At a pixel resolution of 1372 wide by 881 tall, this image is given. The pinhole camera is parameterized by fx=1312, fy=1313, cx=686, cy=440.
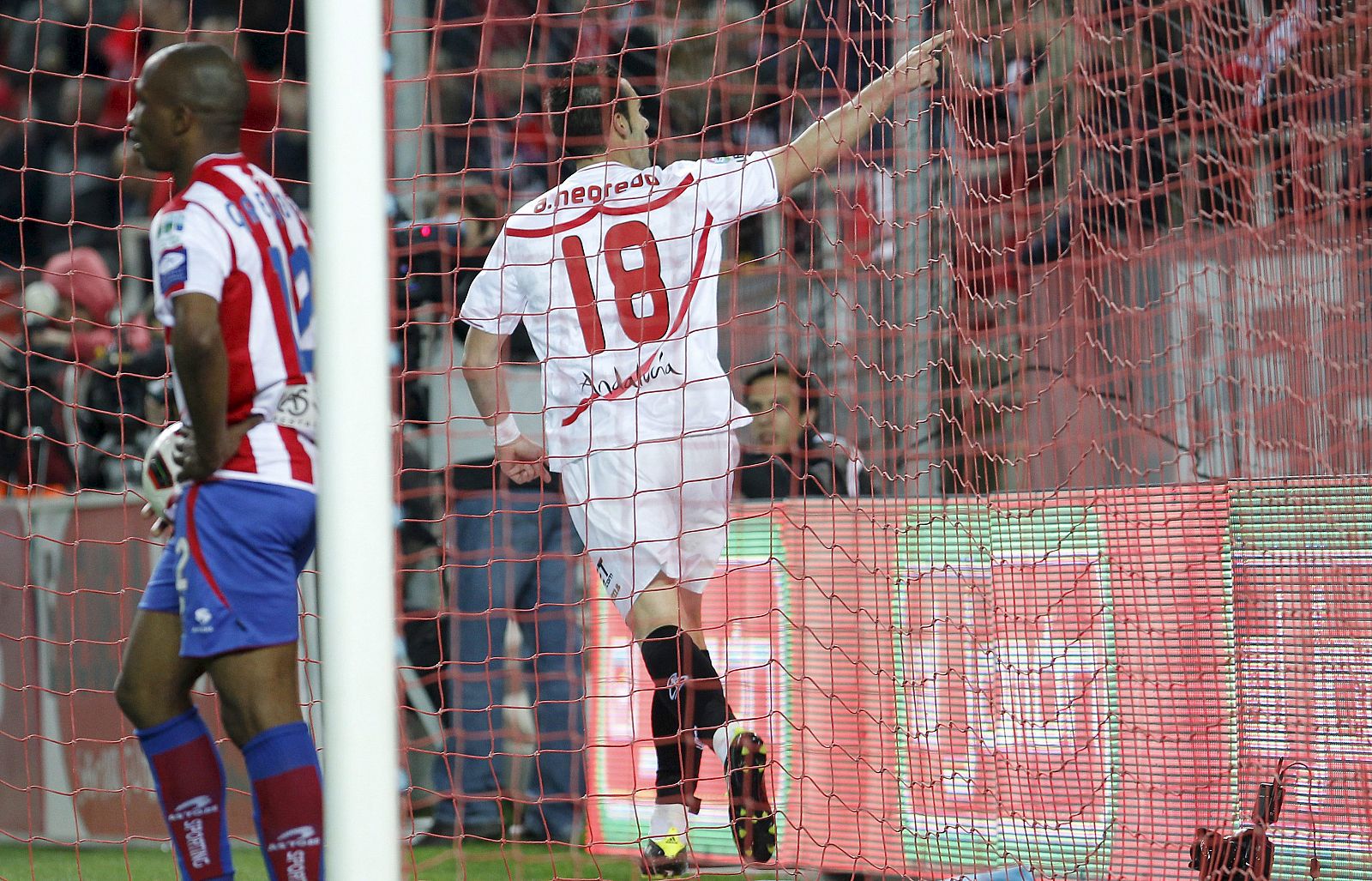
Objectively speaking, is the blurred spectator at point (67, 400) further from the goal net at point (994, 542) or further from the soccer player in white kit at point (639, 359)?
the soccer player in white kit at point (639, 359)

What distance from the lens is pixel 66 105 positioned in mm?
6395

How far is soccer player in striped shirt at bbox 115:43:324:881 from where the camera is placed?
208cm

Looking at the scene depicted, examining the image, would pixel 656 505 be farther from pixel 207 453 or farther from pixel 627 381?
pixel 207 453

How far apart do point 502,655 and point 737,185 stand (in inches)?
83.1

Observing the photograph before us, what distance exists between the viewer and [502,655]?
4.68 metres

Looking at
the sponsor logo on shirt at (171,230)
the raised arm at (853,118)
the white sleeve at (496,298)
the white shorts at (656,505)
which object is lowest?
the white shorts at (656,505)

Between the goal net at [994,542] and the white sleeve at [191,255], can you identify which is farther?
the goal net at [994,542]

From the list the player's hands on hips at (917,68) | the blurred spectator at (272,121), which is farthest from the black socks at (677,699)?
the blurred spectator at (272,121)

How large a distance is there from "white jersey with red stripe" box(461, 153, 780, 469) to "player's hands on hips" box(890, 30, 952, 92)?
41 cm

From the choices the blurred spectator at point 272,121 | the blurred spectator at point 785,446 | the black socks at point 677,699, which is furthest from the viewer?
the blurred spectator at point 272,121

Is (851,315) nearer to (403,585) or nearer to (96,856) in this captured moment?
(403,585)

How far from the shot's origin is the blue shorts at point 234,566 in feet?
6.83

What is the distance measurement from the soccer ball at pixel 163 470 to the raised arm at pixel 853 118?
165cm

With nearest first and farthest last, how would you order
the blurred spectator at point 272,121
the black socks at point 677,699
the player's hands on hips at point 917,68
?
the player's hands on hips at point 917,68 < the black socks at point 677,699 < the blurred spectator at point 272,121
